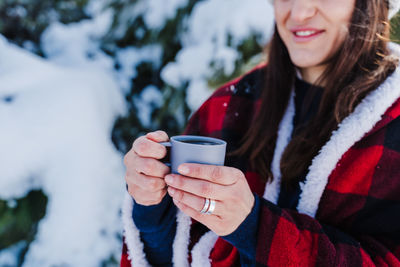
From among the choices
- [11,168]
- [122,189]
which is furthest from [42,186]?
[122,189]

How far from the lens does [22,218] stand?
140cm

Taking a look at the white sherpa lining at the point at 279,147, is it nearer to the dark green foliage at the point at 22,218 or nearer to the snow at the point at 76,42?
the dark green foliage at the point at 22,218

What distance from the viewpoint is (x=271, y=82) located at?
1.29m

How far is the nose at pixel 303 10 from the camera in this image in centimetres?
104

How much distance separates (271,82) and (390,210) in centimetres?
62

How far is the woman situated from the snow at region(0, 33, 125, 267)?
505 millimetres

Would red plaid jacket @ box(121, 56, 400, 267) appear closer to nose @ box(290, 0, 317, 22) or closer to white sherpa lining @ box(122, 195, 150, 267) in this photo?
white sherpa lining @ box(122, 195, 150, 267)

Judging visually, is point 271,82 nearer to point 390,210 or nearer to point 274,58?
point 274,58

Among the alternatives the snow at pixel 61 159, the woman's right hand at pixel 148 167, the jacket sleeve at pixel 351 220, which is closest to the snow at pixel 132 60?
the snow at pixel 61 159

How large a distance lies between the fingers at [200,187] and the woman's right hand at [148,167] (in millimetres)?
88

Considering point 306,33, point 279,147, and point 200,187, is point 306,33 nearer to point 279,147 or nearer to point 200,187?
point 279,147

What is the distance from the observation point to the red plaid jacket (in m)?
0.80

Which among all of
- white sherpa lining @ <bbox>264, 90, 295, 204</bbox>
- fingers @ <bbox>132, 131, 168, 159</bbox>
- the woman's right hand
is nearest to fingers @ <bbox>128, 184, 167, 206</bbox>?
the woman's right hand

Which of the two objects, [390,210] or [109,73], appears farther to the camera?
[109,73]
